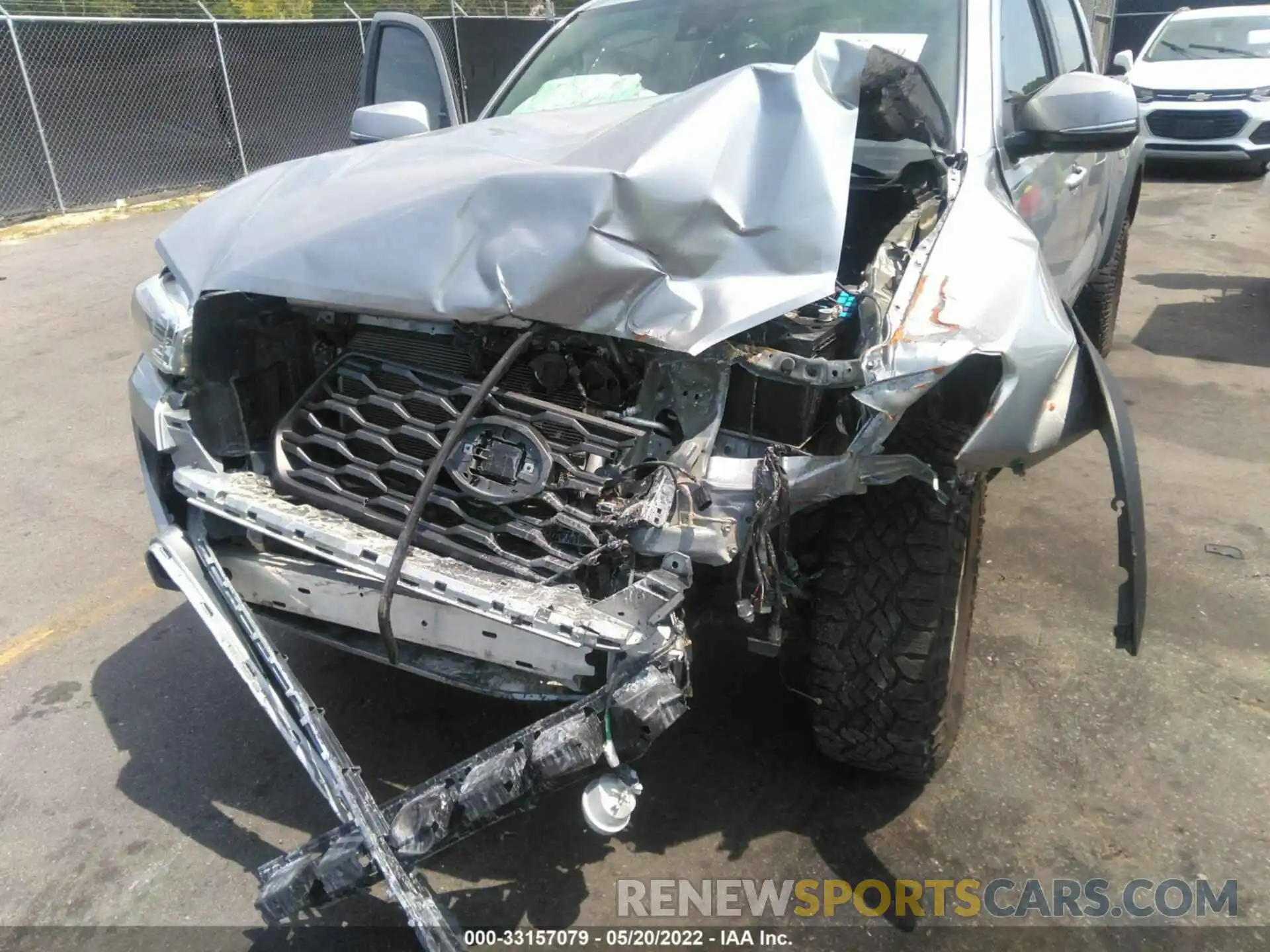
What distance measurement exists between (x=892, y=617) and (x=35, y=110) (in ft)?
36.3

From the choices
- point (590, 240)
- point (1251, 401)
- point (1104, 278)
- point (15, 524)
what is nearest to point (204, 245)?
point (590, 240)

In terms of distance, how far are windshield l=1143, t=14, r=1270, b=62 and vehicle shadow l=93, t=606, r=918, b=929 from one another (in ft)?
38.5

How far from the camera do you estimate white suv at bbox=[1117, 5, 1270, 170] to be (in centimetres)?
1064

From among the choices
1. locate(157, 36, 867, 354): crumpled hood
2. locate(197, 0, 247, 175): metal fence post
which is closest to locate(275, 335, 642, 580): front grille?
locate(157, 36, 867, 354): crumpled hood

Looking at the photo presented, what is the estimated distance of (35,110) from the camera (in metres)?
9.94

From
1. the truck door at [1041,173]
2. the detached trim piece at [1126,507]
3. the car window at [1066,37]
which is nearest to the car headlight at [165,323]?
the detached trim piece at [1126,507]

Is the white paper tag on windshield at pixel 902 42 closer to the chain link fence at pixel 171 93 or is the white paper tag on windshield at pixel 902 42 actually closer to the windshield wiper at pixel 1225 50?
the chain link fence at pixel 171 93

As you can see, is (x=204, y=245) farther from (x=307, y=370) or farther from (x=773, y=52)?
(x=773, y=52)

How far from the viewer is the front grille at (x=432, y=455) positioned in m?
Result: 2.11

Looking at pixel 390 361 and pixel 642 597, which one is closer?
pixel 642 597

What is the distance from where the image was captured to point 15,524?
13.2 ft

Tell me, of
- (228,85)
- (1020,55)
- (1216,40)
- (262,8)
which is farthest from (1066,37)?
(262,8)

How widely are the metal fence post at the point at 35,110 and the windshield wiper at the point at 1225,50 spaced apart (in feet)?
43.0

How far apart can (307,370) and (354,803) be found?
130 centimetres
